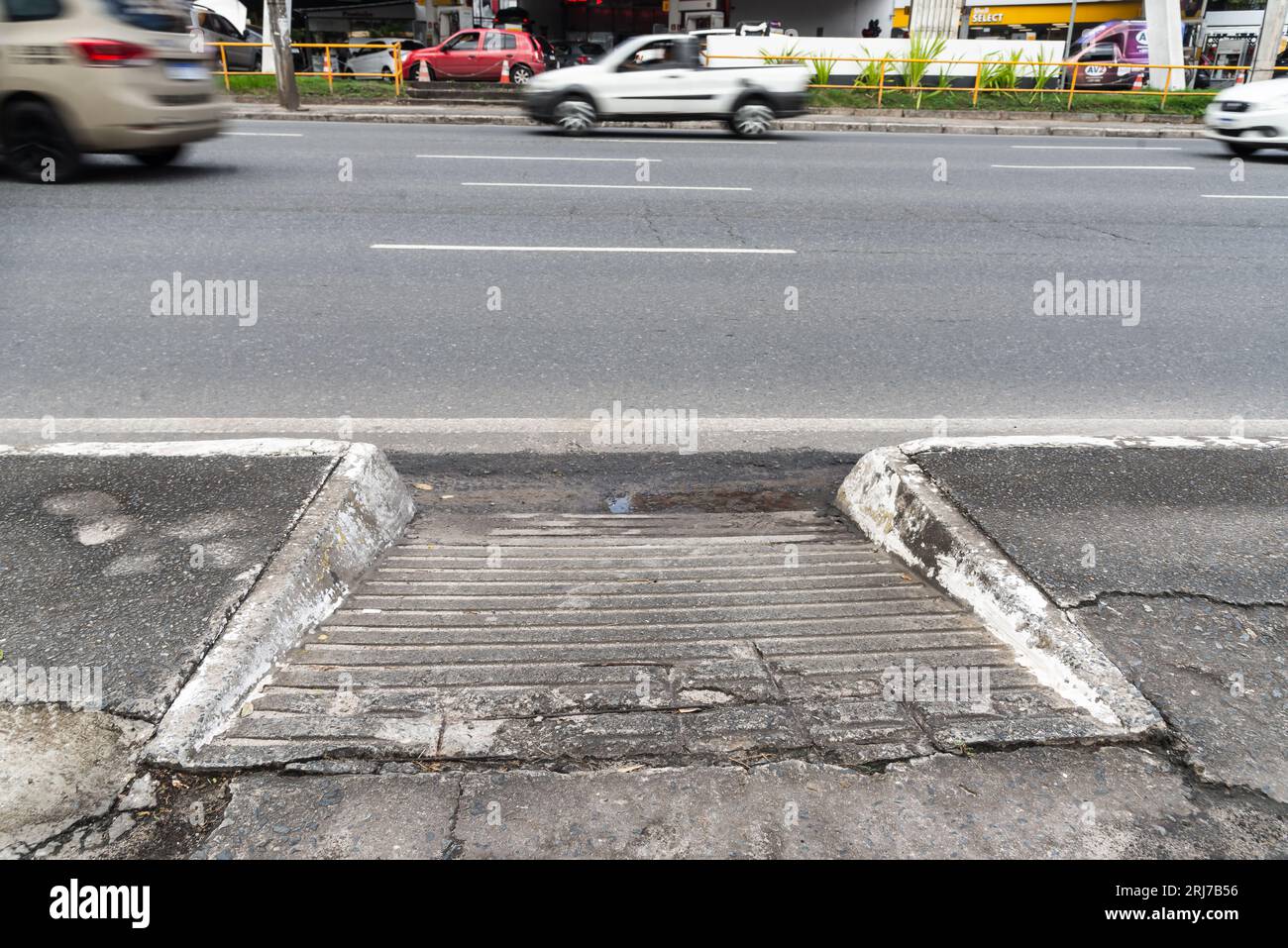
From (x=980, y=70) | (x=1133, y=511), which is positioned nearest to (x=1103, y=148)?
(x=980, y=70)

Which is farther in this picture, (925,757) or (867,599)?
(867,599)

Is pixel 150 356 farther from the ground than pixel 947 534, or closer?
farther from the ground

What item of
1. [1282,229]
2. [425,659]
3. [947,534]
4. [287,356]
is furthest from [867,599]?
[1282,229]

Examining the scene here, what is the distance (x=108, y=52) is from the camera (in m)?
8.76

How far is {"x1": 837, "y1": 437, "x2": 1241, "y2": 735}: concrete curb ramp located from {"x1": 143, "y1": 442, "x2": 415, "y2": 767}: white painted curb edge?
1988 mm

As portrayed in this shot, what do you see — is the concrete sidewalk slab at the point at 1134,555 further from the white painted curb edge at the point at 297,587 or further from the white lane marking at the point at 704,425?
the white painted curb edge at the point at 297,587

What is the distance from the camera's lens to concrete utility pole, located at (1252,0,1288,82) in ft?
67.6

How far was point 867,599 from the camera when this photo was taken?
3.14 meters

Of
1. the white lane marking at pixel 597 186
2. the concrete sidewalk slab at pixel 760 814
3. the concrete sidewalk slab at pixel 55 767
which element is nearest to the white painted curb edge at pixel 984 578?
the concrete sidewalk slab at pixel 760 814

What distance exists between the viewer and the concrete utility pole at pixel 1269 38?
20.6m

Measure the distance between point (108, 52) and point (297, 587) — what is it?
335 inches

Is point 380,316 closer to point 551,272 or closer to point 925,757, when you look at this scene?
point 551,272

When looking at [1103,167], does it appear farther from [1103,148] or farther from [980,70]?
[980,70]
